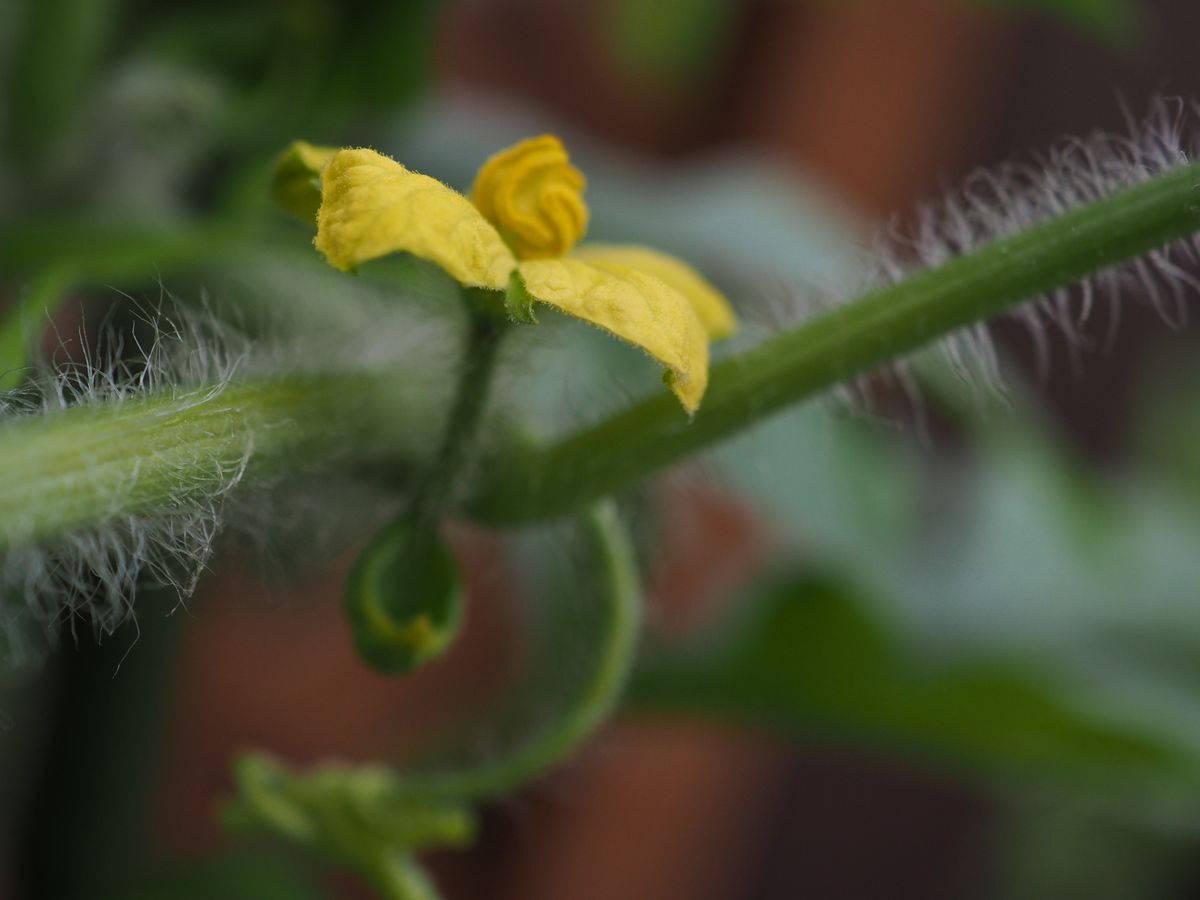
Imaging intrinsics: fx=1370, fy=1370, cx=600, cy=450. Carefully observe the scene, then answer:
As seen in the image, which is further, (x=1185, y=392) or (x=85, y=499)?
(x=1185, y=392)

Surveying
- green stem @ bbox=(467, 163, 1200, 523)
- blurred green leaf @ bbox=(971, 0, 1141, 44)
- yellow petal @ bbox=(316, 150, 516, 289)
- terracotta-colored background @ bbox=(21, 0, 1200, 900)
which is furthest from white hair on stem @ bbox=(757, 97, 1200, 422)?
terracotta-colored background @ bbox=(21, 0, 1200, 900)

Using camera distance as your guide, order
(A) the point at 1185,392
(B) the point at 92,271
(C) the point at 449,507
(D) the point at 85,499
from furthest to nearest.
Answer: (A) the point at 1185,392 → (B) the point at 92,271 → (C) the point at 449,507 → (D) the point at 85,499

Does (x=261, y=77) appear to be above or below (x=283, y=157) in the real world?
above

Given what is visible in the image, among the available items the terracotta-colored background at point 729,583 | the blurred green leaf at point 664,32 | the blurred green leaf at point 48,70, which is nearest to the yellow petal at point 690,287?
the blurred green leaf at point 48,70

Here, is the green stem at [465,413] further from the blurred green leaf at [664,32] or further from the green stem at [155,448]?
the blurred green leaf at [664,32]

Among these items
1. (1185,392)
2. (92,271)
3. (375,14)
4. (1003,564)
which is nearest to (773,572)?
(1003,564)

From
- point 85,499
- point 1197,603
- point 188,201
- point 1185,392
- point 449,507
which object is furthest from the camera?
point 1185,392

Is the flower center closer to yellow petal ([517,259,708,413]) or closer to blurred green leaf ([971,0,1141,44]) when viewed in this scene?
yellow petal ([517,259,708,413])

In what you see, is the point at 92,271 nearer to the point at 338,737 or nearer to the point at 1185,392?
the point at 338,737
